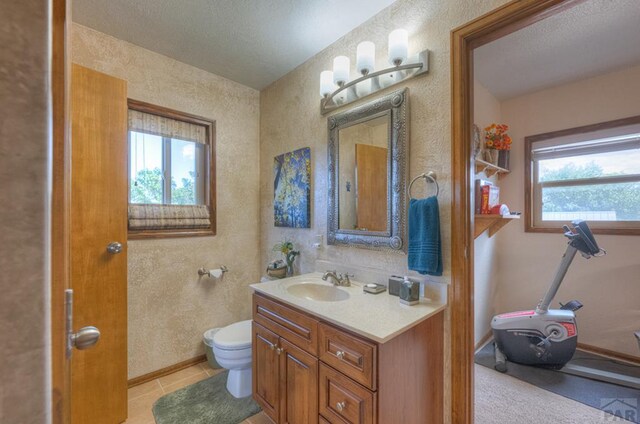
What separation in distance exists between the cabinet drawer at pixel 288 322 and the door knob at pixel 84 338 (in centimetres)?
91

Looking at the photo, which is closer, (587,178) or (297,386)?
(297,386)

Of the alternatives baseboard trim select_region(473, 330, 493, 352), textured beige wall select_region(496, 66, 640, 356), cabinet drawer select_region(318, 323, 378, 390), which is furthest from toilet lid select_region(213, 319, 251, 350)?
textured beige wall select_region(496, 66, 640, 356)

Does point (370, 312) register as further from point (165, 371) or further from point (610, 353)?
point (610, 353)

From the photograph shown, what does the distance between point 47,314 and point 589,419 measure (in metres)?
2.72

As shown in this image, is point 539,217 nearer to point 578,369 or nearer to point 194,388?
point 578,369

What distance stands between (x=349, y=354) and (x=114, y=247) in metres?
1.49

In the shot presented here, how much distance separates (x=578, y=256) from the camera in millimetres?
2549

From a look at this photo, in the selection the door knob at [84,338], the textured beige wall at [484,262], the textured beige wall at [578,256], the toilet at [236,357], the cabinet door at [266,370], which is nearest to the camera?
the door knob at [84,338]

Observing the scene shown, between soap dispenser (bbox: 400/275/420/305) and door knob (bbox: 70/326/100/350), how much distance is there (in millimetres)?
1239

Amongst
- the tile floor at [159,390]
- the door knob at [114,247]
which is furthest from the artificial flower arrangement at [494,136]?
the door knob at [114,247]

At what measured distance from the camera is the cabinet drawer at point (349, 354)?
107 cm

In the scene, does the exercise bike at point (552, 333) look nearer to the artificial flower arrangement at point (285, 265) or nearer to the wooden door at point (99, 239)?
the artificial flower arrangement at point (285, 265)

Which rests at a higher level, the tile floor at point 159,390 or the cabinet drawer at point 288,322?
the cabinet drawer at point 288,322

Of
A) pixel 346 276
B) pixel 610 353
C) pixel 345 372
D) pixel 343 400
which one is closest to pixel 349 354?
pixel 345 372
